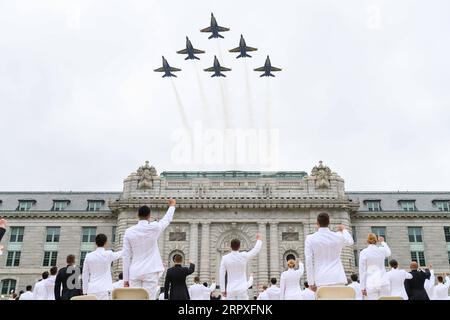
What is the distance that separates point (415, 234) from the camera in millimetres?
56406

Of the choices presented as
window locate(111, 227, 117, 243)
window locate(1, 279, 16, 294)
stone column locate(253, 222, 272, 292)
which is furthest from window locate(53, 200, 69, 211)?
stone column locate(253, 222, 272, 292)

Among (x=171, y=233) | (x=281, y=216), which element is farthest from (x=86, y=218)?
(x=281, y=216)

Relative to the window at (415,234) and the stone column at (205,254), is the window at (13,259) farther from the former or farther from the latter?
the window at (415,234)

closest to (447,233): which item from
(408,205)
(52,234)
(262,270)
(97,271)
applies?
(408,205)

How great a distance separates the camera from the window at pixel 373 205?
193 feet

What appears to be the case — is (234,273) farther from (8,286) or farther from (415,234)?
(8,286)

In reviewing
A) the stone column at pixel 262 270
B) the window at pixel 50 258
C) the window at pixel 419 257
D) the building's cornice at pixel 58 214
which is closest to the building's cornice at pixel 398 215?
the window at pixel 419 257

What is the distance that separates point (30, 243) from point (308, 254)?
52.8m

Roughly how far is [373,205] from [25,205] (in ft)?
154

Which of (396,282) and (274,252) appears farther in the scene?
(274,252)

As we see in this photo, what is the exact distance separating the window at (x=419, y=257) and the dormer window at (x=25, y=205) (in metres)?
50.1

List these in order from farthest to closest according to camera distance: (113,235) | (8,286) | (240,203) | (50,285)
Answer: (113,235) < (8,286) < (240,203) < (50,285)

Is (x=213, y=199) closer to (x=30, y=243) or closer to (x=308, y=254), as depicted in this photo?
→ (x=30, y=243)

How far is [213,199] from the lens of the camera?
178ft
